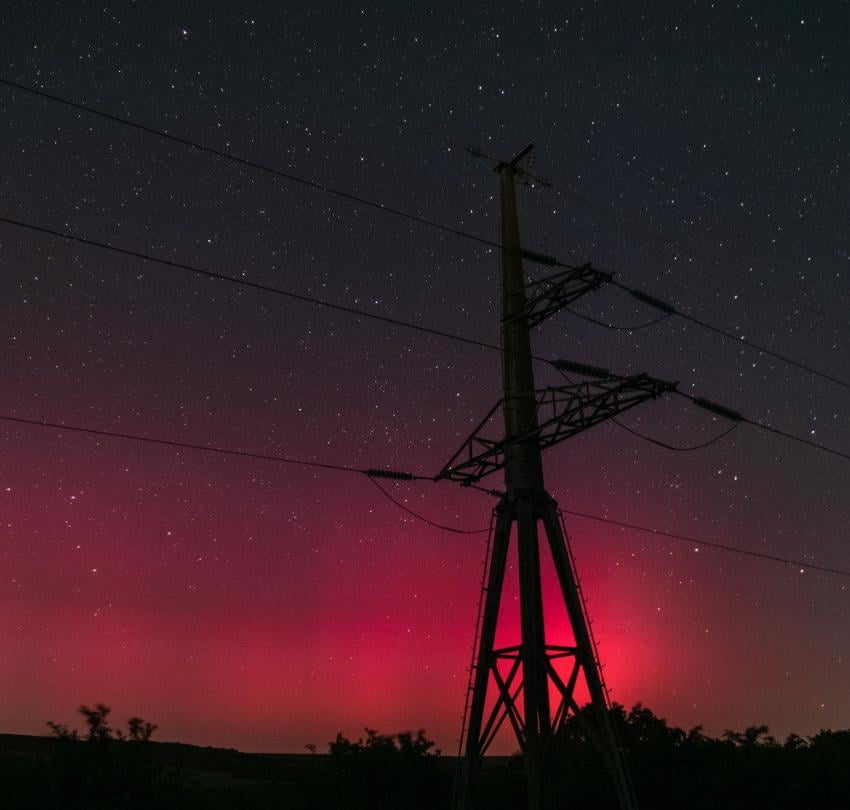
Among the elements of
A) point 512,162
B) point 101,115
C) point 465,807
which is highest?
point 512,162

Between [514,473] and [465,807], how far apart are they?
6621mm

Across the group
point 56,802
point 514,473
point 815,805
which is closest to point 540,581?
point 514,473

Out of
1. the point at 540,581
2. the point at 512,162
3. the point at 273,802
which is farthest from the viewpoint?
the point at 273,802

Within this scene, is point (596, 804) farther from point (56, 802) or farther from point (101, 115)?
point (101, 115)

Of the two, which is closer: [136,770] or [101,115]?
[101,115]

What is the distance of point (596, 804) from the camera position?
2945 cm

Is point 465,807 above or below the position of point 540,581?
below

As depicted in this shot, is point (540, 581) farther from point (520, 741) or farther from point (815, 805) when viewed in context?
point (815, 805)

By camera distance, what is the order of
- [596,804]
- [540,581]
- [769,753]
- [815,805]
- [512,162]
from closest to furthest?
[540,581], [512,162], [596,804], [815,805], [769,753]

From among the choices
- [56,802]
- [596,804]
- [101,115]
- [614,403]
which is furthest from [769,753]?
[101,115]

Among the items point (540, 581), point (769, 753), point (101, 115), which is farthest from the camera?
point (769, 753)

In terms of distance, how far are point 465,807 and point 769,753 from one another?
1004 inches

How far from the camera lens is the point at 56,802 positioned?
17.9 m

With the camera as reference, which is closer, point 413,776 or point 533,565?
point 533,565
